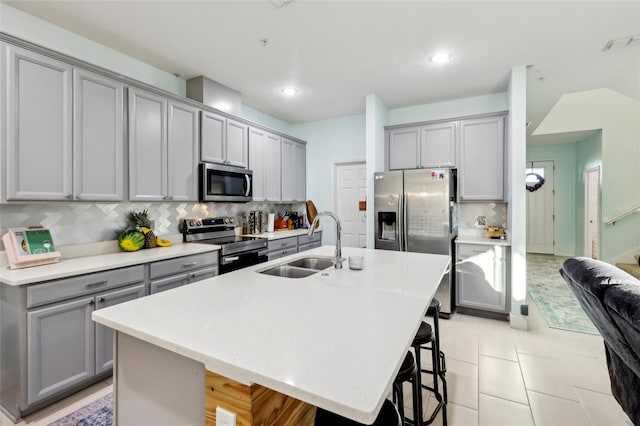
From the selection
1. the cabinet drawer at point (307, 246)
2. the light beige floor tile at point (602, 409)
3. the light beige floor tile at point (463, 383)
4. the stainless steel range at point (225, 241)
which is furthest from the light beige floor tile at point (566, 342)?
the stainless steel range at point (225, 241)

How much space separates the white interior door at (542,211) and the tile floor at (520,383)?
527 cm

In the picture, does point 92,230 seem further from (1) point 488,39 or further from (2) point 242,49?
(1) point 488,39

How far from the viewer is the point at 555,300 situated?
4031 millimetres

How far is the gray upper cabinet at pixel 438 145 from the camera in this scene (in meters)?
3.92

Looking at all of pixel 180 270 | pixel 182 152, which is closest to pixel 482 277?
pixel 180 270

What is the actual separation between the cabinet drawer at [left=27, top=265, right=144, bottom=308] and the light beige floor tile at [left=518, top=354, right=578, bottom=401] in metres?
3.10

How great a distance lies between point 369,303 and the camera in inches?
50.4

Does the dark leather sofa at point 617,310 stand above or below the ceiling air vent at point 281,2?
below

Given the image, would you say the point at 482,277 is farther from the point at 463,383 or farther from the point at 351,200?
the point at 351,200

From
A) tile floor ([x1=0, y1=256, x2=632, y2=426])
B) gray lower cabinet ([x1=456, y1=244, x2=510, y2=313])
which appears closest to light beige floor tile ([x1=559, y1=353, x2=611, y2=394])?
tile floor ([x1=0, y1=256, x2=632, y2=426])

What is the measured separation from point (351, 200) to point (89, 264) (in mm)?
3582

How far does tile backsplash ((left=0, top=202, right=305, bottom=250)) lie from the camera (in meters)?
2.20

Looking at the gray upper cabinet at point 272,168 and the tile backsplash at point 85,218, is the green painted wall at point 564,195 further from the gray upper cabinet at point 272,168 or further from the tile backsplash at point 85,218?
the tile backsplash at point 85,218

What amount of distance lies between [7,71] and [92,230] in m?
1.27
